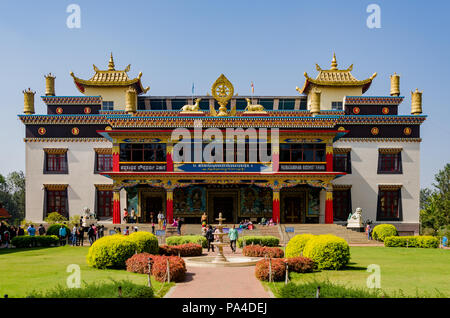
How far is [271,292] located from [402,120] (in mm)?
32646

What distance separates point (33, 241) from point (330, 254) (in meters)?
19.1

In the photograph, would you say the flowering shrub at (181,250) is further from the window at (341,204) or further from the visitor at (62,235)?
the window at (341,204)

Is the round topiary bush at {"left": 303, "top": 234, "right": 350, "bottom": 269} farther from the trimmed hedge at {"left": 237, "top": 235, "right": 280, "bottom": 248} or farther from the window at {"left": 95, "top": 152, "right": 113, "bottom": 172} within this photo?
the window at {"left": 95, "top": 152, "right": 113, "bottom": 172}

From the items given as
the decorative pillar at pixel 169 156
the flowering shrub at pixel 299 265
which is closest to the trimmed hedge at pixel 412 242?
the flowering shrub at pixel 299 265

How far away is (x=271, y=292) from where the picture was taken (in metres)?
13.7

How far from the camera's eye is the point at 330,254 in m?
18.1

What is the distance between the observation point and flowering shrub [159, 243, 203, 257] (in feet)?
70.4

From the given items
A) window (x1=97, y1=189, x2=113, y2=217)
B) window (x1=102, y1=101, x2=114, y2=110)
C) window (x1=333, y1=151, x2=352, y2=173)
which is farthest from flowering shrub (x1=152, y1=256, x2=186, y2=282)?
window (x1=102, y1=101, x2=114, y2=110)

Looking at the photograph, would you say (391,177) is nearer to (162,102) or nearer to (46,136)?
(162,102)

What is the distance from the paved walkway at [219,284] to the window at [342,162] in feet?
84.6

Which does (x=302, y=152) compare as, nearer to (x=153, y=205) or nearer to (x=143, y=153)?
(x=143, y=153)

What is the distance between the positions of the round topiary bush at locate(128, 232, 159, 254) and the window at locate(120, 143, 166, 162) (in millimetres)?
18288
